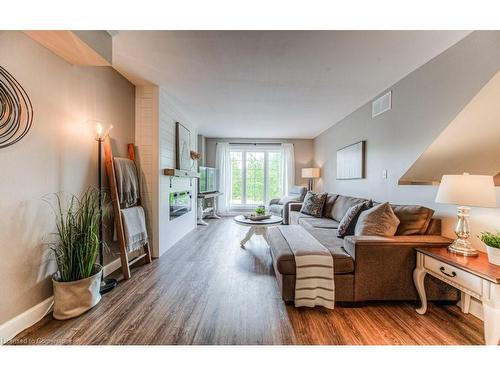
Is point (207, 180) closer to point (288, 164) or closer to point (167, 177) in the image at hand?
point (167, 177)

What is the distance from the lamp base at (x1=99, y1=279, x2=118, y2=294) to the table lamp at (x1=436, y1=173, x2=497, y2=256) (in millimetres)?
3116

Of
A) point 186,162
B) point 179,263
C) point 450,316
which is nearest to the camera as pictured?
point 450,316

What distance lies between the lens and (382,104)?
297 centimetres

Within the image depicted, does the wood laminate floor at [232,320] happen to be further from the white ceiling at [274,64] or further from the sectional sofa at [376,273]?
the white ceiling at [274,64]

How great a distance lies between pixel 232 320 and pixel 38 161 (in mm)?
1997

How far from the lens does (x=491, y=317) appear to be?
128cm

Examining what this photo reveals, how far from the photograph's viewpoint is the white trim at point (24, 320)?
1.44 metres

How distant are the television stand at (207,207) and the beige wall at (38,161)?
3281 mm

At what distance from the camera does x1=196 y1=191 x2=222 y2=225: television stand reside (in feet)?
17.7

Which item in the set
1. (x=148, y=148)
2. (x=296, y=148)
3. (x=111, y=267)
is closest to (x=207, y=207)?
(x=296, y=148)

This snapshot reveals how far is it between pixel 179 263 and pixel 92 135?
185cm
